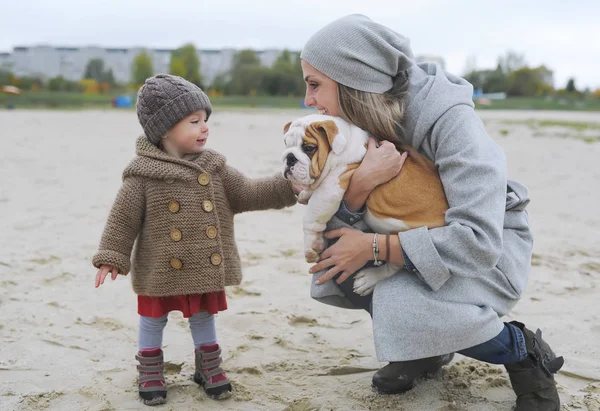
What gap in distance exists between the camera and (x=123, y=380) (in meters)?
2.65

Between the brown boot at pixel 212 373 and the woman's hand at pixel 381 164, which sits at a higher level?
the woman's hand at pixel 381 164

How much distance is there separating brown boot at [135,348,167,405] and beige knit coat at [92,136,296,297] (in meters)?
0.27

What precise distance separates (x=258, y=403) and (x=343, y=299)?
0.53 m

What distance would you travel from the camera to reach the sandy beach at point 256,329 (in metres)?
2.51

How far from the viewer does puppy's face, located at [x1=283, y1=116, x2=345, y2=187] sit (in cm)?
218

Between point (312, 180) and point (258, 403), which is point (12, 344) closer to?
point (258, 403)

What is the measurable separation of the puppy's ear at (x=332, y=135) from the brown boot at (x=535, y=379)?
0.97 m

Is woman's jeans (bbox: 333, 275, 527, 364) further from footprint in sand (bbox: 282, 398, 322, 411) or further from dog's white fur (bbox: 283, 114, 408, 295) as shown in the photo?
footprint in sand (bbox: 282, 398, 322, 411)

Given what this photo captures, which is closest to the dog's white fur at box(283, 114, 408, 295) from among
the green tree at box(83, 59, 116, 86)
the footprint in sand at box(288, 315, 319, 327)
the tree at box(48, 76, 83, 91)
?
the footprint in sand at box(288, 315, 319, 327)

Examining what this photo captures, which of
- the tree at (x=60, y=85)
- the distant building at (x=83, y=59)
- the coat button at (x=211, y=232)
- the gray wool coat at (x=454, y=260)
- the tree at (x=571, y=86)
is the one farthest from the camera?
the distant building at (x=83, y=59)

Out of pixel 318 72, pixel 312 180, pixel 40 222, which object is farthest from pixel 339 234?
pixel 40 222

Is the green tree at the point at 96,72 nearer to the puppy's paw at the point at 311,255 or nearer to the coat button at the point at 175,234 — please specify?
the coat button at the point at 175,234

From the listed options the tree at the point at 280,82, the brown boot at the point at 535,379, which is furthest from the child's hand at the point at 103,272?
the tree at the point at 280,82

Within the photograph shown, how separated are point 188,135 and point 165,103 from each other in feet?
0.49
